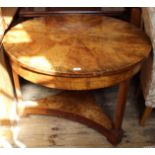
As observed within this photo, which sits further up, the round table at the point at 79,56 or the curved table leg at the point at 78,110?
the round table at the point at 79,56

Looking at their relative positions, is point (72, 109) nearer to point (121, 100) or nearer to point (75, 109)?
point (75, 109)

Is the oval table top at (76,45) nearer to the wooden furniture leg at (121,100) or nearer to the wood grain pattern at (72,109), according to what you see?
the wooden furniture leg at (121,100)

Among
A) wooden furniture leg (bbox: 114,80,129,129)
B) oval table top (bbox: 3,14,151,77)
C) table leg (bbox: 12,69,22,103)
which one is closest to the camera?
oval table top (bbox: 3,14,151,77)

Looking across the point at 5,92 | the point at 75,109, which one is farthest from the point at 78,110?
the point at 5,92

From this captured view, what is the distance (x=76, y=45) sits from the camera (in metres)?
1.20

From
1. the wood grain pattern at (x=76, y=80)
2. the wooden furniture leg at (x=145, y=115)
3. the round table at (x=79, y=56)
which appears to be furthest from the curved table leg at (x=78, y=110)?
the wood grain pattern at (x=76, y=80)

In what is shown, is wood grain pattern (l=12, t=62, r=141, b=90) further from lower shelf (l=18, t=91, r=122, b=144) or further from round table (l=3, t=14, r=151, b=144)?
lower shelf (l=18, t=91, r=122, b=144)

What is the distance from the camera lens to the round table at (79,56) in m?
1.06

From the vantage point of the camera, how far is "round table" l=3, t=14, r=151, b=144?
1064 millimetres

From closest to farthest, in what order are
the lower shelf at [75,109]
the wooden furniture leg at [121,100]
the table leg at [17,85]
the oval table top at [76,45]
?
the oval table top at [76,45] < the wooden furniture leg at [121,100] < the table leg at [17,85] < the lower shelf at [75,109]

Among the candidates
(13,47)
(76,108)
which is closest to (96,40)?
(13,47)

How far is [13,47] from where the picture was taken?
118 cm

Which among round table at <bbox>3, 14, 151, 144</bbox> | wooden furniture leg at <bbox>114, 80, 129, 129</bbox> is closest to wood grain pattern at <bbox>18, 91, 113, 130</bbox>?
round table at <bbox>3, 14, 151, 144</bbox>
